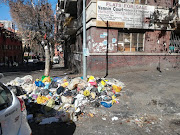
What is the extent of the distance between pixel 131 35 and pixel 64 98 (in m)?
7.44

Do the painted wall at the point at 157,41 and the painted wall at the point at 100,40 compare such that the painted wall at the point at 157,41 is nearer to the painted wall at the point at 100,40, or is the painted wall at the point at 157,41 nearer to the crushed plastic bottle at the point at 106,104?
the painted wall at the point at 100,40

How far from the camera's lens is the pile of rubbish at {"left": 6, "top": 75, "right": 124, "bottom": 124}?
4289 millimetres

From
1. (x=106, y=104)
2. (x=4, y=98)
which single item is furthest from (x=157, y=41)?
(x=4, y=98)

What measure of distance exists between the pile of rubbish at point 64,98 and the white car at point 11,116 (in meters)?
1.89

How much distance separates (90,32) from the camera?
30.2 feet

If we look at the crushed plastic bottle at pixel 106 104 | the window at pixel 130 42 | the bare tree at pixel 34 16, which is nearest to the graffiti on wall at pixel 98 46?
the window at pixel 130 42

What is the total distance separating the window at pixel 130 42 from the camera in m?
9.95

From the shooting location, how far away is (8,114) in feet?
6.05

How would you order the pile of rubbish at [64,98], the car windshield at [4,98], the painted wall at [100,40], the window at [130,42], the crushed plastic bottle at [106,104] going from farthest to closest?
the window at [130,42] < the painted wall at [100,40] < the crushed plastic bottle at [106,104] < the pile of rubbish at [64,98] < the car windshield at [4,98]

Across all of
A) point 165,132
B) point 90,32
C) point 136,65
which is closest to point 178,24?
point 136,65

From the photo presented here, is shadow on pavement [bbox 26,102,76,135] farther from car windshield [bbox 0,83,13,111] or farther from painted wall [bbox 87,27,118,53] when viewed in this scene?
painted wall [bbox 87,27,118,53]

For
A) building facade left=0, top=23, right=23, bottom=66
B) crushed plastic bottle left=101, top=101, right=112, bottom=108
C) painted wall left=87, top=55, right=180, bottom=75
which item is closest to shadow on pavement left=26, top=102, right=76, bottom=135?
crushed plastic bottle left=101, top=101, right=112, bottom=108

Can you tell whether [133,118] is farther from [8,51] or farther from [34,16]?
[8,51]

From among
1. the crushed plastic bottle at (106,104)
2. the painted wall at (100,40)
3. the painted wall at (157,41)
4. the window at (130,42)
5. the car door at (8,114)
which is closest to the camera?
the car door at (8,114)
